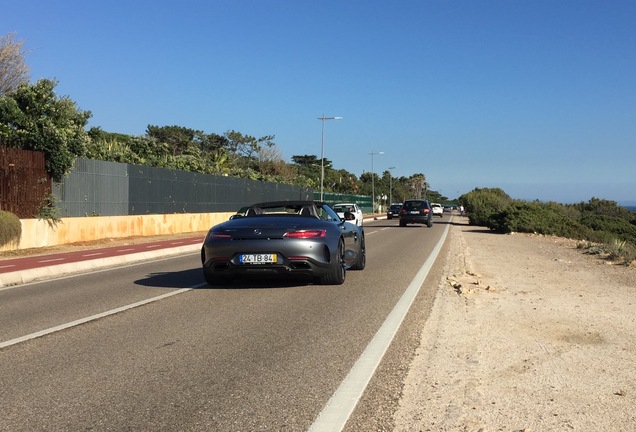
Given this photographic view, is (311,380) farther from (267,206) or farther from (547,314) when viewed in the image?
(267,206)

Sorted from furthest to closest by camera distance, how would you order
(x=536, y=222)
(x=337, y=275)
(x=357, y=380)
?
(x=536, y=222)
(x=337, y=275)
(x=357, y=380)

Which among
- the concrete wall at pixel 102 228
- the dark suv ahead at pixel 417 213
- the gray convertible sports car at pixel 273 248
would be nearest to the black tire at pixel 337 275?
the gray convertible sports car at pixel 273 248

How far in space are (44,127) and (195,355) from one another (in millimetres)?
17693

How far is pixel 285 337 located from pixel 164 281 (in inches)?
225

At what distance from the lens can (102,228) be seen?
2338cm

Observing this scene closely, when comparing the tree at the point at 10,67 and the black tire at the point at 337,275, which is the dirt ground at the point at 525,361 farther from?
the tree at the point at 10,67

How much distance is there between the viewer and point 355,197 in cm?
7662

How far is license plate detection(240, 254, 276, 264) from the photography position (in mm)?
9414

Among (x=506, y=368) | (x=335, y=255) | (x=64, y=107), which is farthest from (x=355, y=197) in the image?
(x=506, y=368)

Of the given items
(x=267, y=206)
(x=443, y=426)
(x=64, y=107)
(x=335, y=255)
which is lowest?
(x=443, y=426)

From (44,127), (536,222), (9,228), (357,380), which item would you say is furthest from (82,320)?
(536,222)

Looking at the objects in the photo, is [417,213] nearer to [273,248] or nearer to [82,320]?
[273,248]

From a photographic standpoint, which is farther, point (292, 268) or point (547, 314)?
point (292, 268)

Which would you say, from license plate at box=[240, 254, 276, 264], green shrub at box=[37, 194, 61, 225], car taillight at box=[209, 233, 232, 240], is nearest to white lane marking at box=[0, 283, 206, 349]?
car taillight at box=[209, 233, 232, 240]
